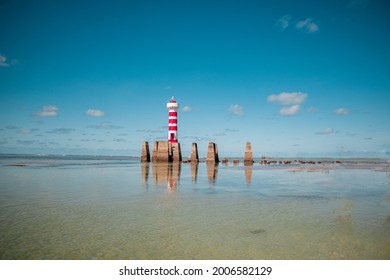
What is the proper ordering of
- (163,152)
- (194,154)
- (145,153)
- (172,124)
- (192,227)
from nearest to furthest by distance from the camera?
1. (192,227)
2. (163,152)
3. (172,124)
4. (194,154)
5. (145,153)

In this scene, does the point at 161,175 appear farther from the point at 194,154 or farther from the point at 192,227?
the point at 194,154

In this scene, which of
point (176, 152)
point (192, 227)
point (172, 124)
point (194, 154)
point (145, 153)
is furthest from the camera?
point (145, 153)

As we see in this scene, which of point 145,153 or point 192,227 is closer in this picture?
point 192,227

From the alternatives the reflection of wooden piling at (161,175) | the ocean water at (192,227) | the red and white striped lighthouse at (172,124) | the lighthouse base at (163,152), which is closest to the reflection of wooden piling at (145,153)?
the lighthouse base at (163,152)

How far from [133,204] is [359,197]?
28.9 feet

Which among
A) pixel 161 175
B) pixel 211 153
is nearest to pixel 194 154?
pixel 211 153

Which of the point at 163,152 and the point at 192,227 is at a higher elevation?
the point at 163,152

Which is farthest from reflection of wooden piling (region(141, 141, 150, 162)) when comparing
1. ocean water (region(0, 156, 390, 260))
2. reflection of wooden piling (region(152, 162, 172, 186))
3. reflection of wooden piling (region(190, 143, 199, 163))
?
ocean water (region(0, 156, 390, 260))

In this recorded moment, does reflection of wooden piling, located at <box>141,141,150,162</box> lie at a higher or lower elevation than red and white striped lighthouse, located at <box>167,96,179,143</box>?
lower

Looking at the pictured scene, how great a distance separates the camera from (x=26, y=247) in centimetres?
530

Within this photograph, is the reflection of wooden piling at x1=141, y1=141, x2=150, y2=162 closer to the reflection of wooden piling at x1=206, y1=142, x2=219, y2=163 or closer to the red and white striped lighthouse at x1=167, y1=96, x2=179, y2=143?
the red and white striped lighthouse at x1=167, y1=96, x2=179, y2=143

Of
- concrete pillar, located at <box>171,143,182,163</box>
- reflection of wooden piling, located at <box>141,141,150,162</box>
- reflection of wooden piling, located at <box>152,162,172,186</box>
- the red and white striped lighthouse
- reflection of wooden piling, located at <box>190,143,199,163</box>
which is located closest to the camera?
reflection of wooden piling, located at <box>152,162,172,186</box>
